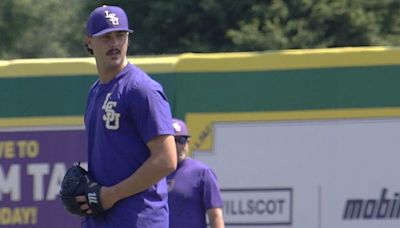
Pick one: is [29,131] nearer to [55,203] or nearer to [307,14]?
[55,203]

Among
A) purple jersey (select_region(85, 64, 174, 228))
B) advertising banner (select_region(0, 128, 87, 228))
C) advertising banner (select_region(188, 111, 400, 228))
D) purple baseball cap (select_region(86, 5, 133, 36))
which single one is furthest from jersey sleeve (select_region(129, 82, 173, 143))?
advertising banner (select_region(0, 128, 87, 228))

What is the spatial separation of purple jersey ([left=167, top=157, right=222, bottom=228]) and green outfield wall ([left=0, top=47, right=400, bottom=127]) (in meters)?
1.43

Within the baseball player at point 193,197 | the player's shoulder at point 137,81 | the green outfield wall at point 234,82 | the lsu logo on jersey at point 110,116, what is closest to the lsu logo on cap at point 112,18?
the player's shoulder at point 137,81

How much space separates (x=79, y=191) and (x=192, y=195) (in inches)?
79.2

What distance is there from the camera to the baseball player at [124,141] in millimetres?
3996

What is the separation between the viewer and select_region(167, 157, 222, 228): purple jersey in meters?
6.03

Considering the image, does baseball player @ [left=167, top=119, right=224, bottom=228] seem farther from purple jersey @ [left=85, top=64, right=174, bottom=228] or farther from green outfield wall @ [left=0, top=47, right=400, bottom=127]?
purple jersey @ [left=85, top=64, right=174, bottom=228]

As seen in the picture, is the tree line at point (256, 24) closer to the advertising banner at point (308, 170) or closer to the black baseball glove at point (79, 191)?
the advertising banner at point (308, 170)

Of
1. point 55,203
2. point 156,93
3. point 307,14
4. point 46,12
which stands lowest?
point 46,12

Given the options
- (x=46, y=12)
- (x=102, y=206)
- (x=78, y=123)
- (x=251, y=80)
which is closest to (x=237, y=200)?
(x=251, y=80)

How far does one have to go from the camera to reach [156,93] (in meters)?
4.04

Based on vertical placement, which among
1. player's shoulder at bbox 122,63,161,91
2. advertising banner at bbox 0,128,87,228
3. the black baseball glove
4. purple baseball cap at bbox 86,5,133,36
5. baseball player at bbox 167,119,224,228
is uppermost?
purple baseball cap at bbox 86,5,133,36

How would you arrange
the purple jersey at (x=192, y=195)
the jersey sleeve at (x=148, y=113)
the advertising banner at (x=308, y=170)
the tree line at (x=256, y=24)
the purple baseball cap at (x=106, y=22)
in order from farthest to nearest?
the tree line at (x=256, y=24) → the advertising banner at (x=308, y=170) → the purple jersey at (x=192, y=195) → the purple baseball cap at (x=106, y=22) → the jersey sleeve at (x=148, y=113)

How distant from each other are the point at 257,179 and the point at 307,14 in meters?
11.7
